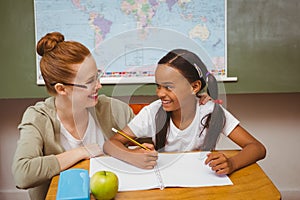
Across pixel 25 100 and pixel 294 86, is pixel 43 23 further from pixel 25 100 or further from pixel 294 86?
pixel 294 86

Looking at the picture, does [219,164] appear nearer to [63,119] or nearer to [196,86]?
[196,86]

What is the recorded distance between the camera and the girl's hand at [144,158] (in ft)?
4.64

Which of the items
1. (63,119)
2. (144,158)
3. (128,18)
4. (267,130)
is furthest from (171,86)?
(267,130)

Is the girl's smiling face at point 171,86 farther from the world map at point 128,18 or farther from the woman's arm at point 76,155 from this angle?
the world map at point 128,18

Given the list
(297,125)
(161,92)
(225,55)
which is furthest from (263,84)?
(161,92)

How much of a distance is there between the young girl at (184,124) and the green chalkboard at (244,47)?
2.63 ft

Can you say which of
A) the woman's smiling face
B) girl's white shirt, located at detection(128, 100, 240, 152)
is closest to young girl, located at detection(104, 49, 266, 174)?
girl's white shirt, located at detection(128, 100, 240, 152)

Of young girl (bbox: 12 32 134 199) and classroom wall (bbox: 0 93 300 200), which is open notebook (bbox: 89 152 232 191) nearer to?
young girl (bbox: 12 32 134 199)

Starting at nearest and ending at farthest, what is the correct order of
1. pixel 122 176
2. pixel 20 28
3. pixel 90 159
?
pixel 122 176 → pixel 90 159 → pixel 20 28

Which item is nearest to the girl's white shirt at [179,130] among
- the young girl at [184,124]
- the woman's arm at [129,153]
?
the young girl at [184,124]

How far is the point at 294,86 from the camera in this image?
102 inches

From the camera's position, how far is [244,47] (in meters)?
2.55

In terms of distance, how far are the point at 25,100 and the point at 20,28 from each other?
56cm

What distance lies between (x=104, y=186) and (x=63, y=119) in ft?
1.79
